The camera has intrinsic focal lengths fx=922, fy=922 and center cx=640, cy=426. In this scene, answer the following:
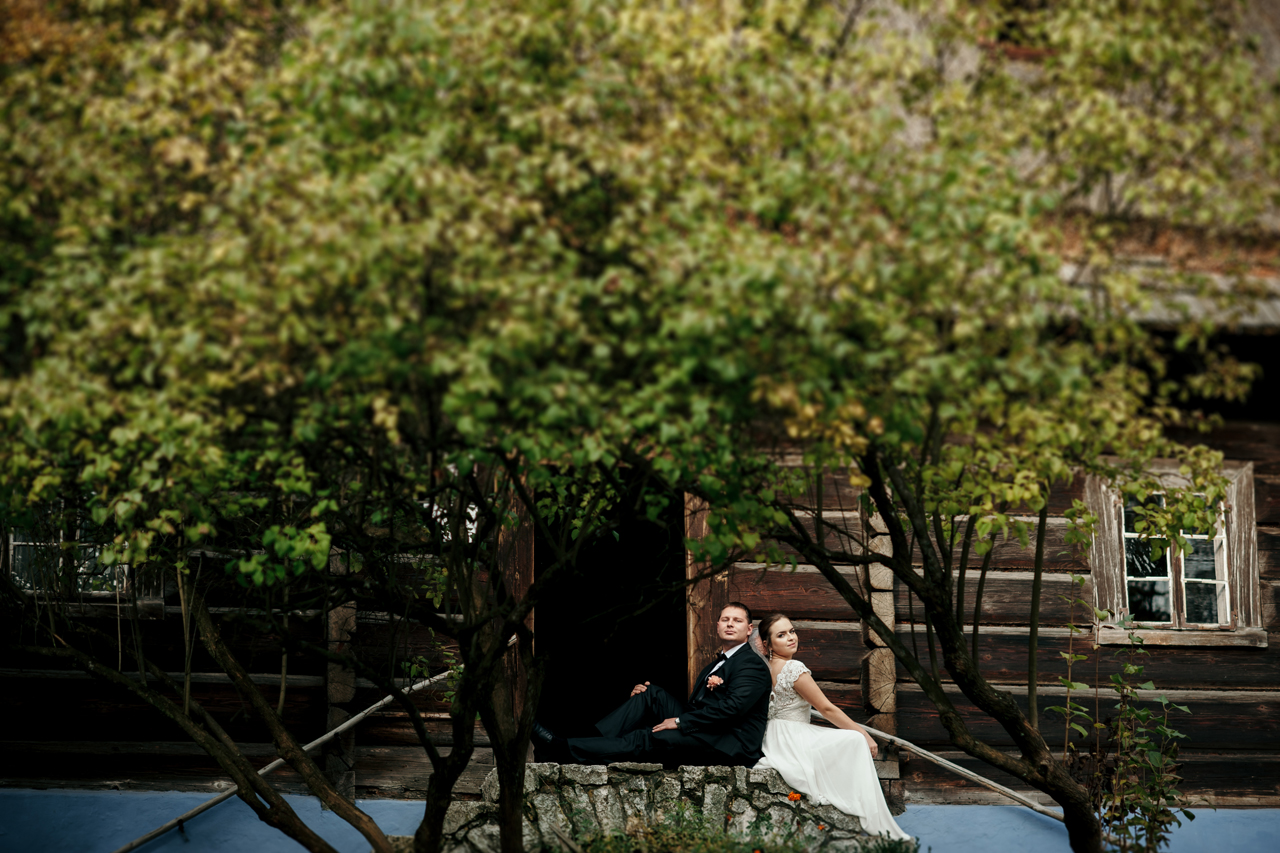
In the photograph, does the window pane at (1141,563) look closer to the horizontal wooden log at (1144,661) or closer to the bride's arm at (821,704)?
the horizontal wooden log at (1144,661)

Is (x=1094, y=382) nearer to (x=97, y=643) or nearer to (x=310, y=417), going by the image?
(x=310, y=417)

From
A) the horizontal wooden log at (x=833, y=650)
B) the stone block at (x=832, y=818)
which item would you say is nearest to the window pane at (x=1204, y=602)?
the horizontal wooden log at (x=833, y=650)

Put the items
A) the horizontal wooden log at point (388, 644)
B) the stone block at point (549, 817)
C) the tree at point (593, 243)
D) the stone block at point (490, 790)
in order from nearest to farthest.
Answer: the tree at point (593, 243)
the stone block at point (549, 817)
the stone block at point (490, 790)
the horizontal wooden log at point (388, 644)

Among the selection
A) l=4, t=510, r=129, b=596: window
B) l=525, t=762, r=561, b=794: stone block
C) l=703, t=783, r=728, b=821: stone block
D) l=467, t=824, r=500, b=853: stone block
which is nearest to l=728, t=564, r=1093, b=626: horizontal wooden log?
l=703, t=783, r=728, b=821: stone block

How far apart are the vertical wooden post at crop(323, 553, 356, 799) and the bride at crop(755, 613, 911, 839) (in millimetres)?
2793

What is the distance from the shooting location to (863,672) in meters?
6.36

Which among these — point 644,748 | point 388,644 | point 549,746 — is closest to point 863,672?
point 644,748

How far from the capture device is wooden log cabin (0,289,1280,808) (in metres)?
6.36

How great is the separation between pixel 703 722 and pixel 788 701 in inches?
23.4

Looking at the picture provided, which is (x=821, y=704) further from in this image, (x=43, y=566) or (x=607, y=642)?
(x=43, y=566)

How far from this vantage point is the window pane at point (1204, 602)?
6840 mm

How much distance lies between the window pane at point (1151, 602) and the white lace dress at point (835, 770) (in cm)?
276

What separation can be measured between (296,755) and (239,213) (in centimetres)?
294

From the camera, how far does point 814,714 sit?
6344 mm
